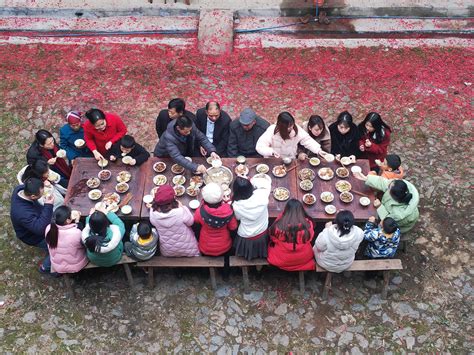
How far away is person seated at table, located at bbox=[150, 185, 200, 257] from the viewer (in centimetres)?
602

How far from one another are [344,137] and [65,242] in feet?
14.9

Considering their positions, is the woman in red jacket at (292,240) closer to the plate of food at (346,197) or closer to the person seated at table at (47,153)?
the plate of food at (346,197)

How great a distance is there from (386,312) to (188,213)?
10.4ft

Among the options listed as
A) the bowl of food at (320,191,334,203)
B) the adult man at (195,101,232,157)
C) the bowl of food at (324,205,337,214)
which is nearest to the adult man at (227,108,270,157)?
the adult man at (195,101,232,157)

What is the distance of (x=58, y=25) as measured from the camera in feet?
38.8

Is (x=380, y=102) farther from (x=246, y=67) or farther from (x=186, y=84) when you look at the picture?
(x=186, y=84)

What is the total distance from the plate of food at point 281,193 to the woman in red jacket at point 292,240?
0.40 m

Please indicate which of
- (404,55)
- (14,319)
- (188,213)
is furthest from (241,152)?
(404,55)

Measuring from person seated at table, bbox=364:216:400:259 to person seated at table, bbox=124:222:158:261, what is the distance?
295 centimetres

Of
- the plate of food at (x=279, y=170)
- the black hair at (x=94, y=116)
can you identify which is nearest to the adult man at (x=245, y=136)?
the plate of food at (x=279, y=170)

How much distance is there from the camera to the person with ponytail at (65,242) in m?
6.06

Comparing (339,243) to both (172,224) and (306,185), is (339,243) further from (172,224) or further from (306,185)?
→ (172,224)

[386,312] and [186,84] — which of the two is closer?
[386,312]

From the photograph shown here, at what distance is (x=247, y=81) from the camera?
10453 mm
